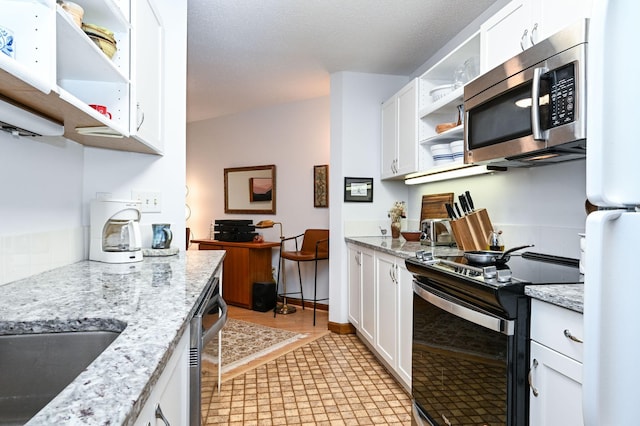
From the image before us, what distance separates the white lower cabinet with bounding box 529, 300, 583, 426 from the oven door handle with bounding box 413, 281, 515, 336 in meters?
0.08

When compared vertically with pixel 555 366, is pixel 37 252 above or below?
above

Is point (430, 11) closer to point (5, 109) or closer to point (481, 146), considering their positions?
point (481, 146)

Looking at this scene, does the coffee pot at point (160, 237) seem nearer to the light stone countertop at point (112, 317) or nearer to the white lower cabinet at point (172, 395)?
the light stone countertop at point (112, 317)

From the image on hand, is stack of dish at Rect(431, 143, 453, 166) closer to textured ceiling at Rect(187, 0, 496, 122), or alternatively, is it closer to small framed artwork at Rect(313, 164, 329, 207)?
textured ceiling at Rect(187, 0, 496, 122)

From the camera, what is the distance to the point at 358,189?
11.9ft

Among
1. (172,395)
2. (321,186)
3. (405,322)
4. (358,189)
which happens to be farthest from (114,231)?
(321,186)

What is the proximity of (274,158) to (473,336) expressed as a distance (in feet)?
12.7

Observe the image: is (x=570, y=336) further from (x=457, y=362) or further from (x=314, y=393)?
(x=314, y=393)

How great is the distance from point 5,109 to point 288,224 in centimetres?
384

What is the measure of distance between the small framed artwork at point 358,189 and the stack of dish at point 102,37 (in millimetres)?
2404

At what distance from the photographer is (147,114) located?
1816 millimetres

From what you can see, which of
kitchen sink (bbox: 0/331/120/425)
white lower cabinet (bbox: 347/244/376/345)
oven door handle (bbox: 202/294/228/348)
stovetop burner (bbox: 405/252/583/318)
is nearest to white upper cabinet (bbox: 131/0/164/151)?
oven door handle (bbox: 202/294/228/348)

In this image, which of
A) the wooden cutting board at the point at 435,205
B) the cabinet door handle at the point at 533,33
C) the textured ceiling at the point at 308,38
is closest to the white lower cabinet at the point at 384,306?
the wooden cutting board at the point at 435,205

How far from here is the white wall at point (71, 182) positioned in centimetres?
129
